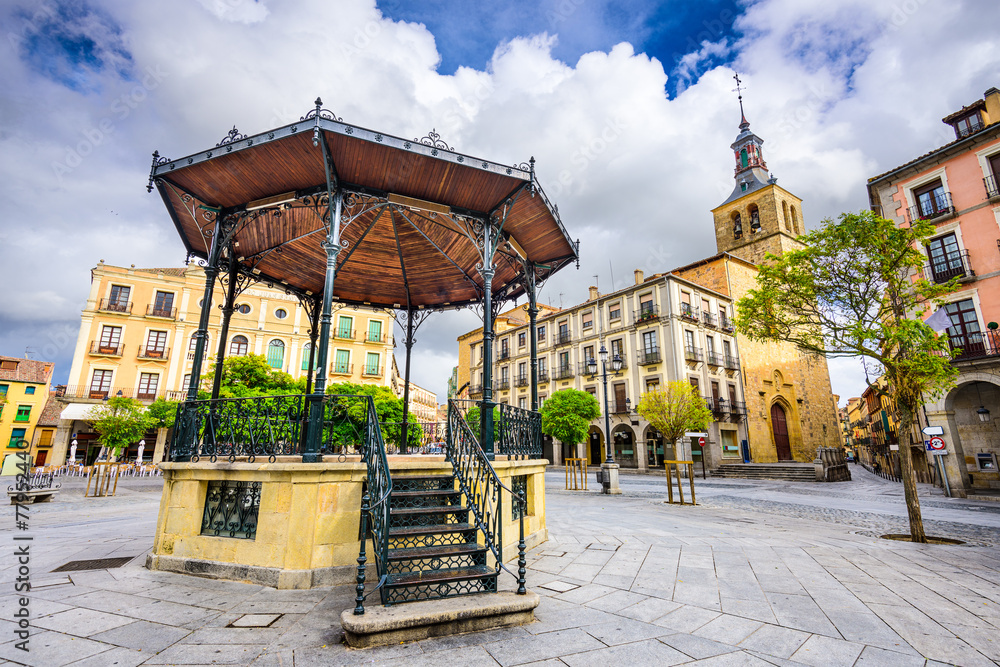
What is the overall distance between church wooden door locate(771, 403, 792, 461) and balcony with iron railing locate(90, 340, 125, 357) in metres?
47.8

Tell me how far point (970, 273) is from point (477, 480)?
22.6 meters

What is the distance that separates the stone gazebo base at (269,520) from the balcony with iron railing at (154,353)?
3322cm

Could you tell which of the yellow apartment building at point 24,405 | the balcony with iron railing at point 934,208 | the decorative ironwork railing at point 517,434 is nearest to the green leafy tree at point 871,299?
the decorative ironwork railing at point 517,434

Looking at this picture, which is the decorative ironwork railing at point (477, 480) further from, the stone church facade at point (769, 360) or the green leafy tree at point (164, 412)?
the stone church facade at point (769, 360)

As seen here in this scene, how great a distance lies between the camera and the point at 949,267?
18.1 meters

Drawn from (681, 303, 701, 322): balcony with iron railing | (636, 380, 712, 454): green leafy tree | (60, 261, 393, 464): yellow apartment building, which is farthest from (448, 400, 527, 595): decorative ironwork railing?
(681, 303, 701, 322): balcony with iron railing

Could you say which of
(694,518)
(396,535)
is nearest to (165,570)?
(396,535)

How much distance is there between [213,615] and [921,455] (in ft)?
98.3

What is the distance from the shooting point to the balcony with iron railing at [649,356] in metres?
31.5

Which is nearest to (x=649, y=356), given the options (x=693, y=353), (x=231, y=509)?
(x=693, y=353)

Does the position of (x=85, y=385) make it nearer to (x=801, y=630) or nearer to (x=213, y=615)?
(x=213, y=615)

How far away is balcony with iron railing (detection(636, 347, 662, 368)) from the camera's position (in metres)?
31.5

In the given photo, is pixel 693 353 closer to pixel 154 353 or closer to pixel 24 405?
pixel 154 353

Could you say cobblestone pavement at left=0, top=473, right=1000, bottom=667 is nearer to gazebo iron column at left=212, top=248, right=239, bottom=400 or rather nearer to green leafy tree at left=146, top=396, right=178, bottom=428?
gazebo iron column at left=212, top=248, right=239, bottom=400
